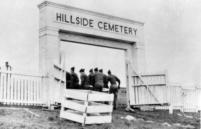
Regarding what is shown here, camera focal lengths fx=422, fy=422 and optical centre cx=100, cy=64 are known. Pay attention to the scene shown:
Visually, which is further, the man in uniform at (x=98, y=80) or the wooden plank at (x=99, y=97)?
the man in uniform at (x=98, y=80)

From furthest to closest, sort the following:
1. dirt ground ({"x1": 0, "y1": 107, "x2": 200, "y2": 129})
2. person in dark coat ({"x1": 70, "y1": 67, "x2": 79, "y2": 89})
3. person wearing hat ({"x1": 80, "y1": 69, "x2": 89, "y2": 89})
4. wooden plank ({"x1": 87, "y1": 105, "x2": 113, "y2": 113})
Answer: person wearing hat ({"x1": 80, "y1": 69, "x2": 89, "y2": 89}) < person in dark coat ({"x1": 70, "y1": 67, "x2": 79, "y2": 89}) < wooden plank ({"x1": 87, "y1": 105, "x2": 113, "y2": 113}) < dirt ground ({"x1": 0, "y1": 107, "x2": 200, "y2": 129})

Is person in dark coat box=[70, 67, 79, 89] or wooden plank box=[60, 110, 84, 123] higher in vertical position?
person in dark coat box=[70, 67, 79, 89]

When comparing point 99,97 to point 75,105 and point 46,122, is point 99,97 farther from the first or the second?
point 46,122

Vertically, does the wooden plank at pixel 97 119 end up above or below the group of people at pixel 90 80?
below

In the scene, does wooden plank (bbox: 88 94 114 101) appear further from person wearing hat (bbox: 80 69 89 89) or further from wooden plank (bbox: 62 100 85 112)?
person wearing hat (bbox: 80 69 89 89)

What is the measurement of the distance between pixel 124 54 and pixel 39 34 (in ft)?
18.1

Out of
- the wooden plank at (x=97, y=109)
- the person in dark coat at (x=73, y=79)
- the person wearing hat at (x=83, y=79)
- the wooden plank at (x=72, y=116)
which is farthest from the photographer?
the person wearing hat at (x=83, y=79)

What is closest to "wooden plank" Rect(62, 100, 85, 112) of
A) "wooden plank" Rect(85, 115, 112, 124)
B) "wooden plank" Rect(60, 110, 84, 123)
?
"wooden plank" Rect(60, 110, 84, 123)

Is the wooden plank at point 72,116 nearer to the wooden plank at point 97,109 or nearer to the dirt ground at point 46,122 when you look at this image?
the dirt ground at point 46,122

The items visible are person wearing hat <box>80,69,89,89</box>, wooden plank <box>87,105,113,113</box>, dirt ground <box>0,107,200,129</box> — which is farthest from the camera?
person wearing hat <box>80,69,89,89</box>

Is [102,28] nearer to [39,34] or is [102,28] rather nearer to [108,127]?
[39,34]

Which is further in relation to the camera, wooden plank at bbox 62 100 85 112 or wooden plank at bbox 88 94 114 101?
wooden plank at bbox 88 94 114 101

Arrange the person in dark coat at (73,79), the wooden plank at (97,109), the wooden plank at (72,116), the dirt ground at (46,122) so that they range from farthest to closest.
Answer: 1. the person in dark coat at (73,79)
2. the wooden plank at (97,109)
3. the wooden plank at (72,116)
4. the dirt ground at (46,122)

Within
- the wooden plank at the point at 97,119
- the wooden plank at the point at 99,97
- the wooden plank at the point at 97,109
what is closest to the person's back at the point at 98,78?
the wooden plank at the point at 99,97
